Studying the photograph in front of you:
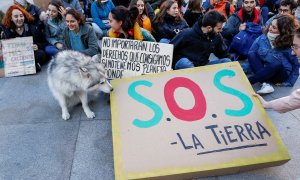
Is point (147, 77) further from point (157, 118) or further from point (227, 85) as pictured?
point (227, 85)

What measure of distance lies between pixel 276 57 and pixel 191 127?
231cm

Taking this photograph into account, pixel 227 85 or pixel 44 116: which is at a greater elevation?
pixel 227 85

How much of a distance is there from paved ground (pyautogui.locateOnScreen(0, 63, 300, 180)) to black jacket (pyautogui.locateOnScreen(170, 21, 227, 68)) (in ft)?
3.66

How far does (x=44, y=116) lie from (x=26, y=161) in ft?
2.75

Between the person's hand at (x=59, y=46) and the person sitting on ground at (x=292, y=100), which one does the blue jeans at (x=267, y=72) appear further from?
the person's hand at (x=59, y=46)

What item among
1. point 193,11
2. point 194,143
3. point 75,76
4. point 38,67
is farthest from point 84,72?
point 193,11

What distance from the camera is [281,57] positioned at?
3.98m

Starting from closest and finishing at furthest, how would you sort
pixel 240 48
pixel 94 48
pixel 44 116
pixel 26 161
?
pixel 26 161 → pixel 44 116 → pixel 94 48 → pixel 240 48

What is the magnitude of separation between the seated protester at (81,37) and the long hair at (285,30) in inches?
108

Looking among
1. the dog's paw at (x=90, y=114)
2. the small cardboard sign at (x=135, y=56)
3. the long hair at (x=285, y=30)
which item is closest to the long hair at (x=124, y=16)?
the small cardboard sign at (x=135, y=56)

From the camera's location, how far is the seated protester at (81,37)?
392 centimetres

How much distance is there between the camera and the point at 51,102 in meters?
3.79

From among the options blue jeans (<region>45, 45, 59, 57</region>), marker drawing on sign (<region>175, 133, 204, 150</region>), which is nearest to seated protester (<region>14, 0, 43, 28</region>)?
blue jeans (<region>45, 45, 59, 57</region>)

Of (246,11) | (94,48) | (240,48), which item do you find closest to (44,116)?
(94,48)
